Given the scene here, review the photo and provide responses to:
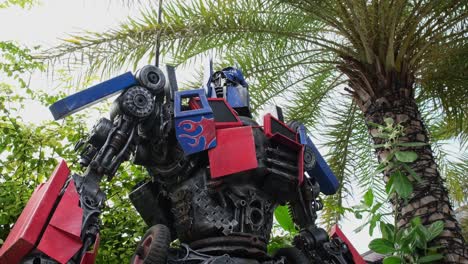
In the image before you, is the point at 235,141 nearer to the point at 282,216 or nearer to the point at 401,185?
the point at 282,216

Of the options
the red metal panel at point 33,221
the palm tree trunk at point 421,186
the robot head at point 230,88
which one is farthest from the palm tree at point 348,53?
the red metal panel at point 33,221

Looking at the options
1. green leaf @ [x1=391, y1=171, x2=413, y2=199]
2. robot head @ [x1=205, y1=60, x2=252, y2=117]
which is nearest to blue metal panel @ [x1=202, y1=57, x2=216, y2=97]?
robot head @ [x1=205, y1=60, x2=252, y2=117]

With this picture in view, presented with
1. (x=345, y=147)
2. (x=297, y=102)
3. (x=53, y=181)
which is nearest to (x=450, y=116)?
(x=345, y=147)

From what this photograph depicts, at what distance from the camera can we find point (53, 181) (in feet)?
8.03

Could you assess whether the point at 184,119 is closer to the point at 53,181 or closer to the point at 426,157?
the point at 53,181

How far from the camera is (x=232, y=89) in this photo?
129 inches

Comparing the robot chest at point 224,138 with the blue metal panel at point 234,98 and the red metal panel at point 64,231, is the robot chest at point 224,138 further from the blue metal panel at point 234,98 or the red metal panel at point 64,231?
the red metal panel at point 64,231

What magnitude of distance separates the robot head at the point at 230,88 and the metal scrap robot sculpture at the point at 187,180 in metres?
0.09

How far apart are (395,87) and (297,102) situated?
130 centimetres

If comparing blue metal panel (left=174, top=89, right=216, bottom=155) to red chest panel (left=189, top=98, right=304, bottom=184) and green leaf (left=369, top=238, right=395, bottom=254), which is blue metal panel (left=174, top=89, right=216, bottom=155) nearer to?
red chest panel (left=189, top=98, right=304, bottom=184)

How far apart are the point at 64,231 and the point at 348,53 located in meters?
3.92

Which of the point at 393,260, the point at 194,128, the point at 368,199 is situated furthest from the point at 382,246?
the point at 194,128

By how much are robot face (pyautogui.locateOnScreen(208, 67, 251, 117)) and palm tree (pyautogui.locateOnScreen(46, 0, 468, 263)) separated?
5.60 ft

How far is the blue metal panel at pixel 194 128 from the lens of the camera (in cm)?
273
